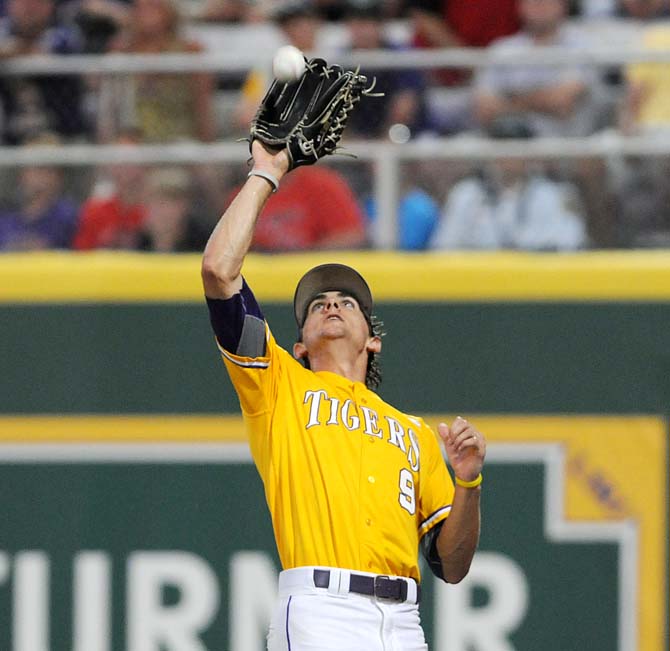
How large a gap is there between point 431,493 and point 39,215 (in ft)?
8.62

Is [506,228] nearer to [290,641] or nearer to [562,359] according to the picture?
[562,359]

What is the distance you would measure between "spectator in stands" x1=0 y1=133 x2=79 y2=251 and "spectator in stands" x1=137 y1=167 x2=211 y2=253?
34 cm

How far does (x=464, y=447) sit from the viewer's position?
3471 millimetres

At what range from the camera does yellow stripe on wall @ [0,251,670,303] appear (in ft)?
17.1

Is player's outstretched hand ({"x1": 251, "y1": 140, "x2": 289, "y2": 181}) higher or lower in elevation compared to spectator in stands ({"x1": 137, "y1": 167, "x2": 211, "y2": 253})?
lower

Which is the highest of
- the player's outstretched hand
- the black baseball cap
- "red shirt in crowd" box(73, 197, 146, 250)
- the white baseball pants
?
"red shirt in crowd" box(73, 197, 146, 250)

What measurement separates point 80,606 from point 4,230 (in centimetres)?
161

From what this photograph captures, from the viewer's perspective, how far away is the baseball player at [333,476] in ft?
11.3

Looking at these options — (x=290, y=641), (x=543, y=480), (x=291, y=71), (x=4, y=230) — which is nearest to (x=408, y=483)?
(x=290, y=641)

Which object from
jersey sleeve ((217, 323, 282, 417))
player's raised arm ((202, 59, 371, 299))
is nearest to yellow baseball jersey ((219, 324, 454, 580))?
jersey sleeve ((217, 323, 282, 417))

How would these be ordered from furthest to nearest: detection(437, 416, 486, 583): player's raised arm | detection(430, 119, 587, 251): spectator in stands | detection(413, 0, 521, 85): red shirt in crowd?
1. detection(413, 0, 521, 85): red shirt in crowd
2. detection(430, 119, 587, 251): spectator in stands
3. detection(437, 416, 486, 583): player's raised arm

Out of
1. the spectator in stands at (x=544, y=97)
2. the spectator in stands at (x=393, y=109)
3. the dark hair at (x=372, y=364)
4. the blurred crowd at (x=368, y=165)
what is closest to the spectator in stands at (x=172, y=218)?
the blurred crowd at (x=368, y=165)

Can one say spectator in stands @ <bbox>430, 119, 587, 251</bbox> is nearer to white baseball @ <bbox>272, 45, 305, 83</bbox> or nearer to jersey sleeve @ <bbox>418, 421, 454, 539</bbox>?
jersey sleeve @ <bbox>418, 421, 454, 539</bbox>

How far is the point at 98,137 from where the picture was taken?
236 inches
